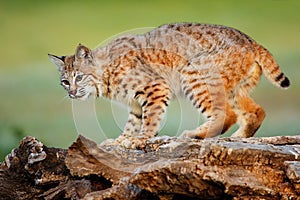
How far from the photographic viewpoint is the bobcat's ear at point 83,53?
4.83 metres

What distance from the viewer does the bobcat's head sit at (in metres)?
4.85

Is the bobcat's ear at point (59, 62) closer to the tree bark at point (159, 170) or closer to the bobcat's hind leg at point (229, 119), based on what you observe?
the tree bark at point (159, 170)

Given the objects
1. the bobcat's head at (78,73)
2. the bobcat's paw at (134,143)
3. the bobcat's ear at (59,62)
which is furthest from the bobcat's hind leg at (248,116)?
the bobcat's ear at (59,62)

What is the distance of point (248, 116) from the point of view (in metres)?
4.96

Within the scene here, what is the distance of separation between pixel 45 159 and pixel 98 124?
108 centimetres

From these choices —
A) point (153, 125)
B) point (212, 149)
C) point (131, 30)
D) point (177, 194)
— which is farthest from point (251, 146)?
point (131, 30)

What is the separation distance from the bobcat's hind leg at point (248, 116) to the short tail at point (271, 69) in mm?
261

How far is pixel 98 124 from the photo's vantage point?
4980 mm

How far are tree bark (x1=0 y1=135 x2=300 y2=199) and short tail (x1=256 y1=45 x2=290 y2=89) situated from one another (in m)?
0.95

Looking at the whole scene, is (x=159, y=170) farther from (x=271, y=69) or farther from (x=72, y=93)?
(x=271, y=69)

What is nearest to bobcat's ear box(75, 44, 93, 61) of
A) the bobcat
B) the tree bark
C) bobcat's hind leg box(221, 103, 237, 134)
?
the bobcat

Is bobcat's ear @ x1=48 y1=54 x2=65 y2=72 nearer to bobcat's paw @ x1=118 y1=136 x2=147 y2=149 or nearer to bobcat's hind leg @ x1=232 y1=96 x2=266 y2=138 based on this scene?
bobcat's paw @ x1=118 y1=136 x2=147 y2=149

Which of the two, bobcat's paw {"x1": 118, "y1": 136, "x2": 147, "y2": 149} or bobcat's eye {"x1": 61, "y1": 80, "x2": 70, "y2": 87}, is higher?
bobcat's eye {"x1": 61, "y1": 80, "x2": 70, "y2": 87}

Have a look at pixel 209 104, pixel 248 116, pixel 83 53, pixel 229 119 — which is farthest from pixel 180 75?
pixel 83 53
